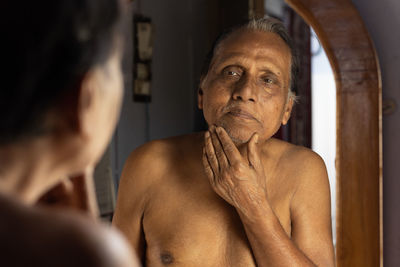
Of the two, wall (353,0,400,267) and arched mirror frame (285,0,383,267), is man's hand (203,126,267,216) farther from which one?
wall (353,0,400,267)

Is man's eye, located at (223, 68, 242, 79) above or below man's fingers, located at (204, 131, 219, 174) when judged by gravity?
above

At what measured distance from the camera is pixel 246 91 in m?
1.43

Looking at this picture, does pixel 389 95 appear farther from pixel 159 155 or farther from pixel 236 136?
pixel 159 155

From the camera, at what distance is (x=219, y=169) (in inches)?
55.1

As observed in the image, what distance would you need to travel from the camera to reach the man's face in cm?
143

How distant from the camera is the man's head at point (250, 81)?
1431mm

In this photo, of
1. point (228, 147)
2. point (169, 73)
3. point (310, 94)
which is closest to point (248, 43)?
point (228, 147)

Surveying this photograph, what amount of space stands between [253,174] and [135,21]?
2029mm

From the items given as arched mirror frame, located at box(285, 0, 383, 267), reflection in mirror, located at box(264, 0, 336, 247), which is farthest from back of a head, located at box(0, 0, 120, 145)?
reflection in mirror, located at box(264, 0, 336, 247)

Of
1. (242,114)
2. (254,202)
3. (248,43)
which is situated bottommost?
(254,202)

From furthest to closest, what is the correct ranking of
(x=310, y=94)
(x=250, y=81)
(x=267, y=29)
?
(x=310, y=94), (x=267, y=29), (x=250, y=81)

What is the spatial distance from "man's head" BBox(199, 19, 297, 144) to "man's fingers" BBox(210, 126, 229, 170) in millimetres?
47

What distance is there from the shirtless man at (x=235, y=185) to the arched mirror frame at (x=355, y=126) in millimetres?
163

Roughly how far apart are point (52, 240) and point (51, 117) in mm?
127
